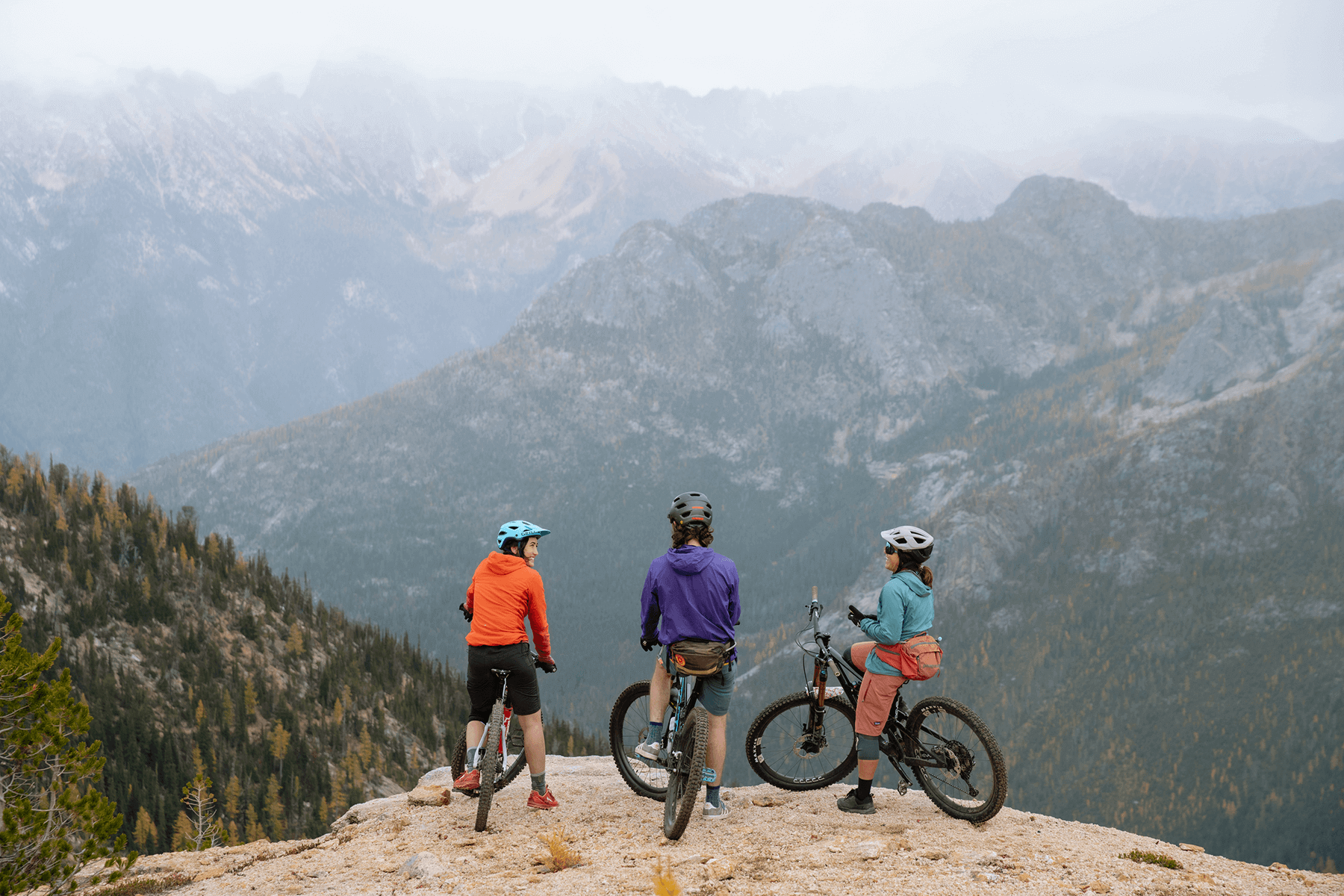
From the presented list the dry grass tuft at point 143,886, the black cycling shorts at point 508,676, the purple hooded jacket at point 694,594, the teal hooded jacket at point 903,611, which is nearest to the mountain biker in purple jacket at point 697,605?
the purple hooded jacket at point 694,594

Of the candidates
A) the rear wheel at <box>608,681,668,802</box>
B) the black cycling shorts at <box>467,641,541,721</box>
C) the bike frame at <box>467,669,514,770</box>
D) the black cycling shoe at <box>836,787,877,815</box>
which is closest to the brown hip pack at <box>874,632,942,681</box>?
the black cycling shoe at <box>836,787,877,815</box>

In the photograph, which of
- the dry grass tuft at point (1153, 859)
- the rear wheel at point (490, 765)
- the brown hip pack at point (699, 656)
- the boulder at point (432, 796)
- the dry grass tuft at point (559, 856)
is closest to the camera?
the dry grass tuft at point (559, 856)

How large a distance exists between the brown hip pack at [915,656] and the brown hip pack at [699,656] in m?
2.35

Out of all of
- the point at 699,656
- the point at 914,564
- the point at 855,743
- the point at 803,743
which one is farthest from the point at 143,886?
the point at 914,564

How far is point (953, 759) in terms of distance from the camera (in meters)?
11.6

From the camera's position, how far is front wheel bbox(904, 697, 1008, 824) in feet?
37.3

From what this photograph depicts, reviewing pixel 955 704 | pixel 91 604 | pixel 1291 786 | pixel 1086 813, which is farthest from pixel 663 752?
pixel 1291 786

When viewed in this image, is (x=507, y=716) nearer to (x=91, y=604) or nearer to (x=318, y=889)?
(x=318, y=889)

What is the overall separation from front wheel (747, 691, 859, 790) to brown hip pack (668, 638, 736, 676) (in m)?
1.94

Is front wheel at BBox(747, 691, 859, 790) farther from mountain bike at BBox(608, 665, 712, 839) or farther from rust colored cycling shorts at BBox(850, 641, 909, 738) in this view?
mountain bike at BBox(608, 665, 712, 839)

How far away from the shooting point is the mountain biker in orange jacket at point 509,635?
11742 mm

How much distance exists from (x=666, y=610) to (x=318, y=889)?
5.74 meters

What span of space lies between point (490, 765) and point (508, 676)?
1222 mm

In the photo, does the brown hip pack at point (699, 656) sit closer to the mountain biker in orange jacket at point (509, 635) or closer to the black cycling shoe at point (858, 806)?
the mountain biker in orange jacket at point (509, 635)
